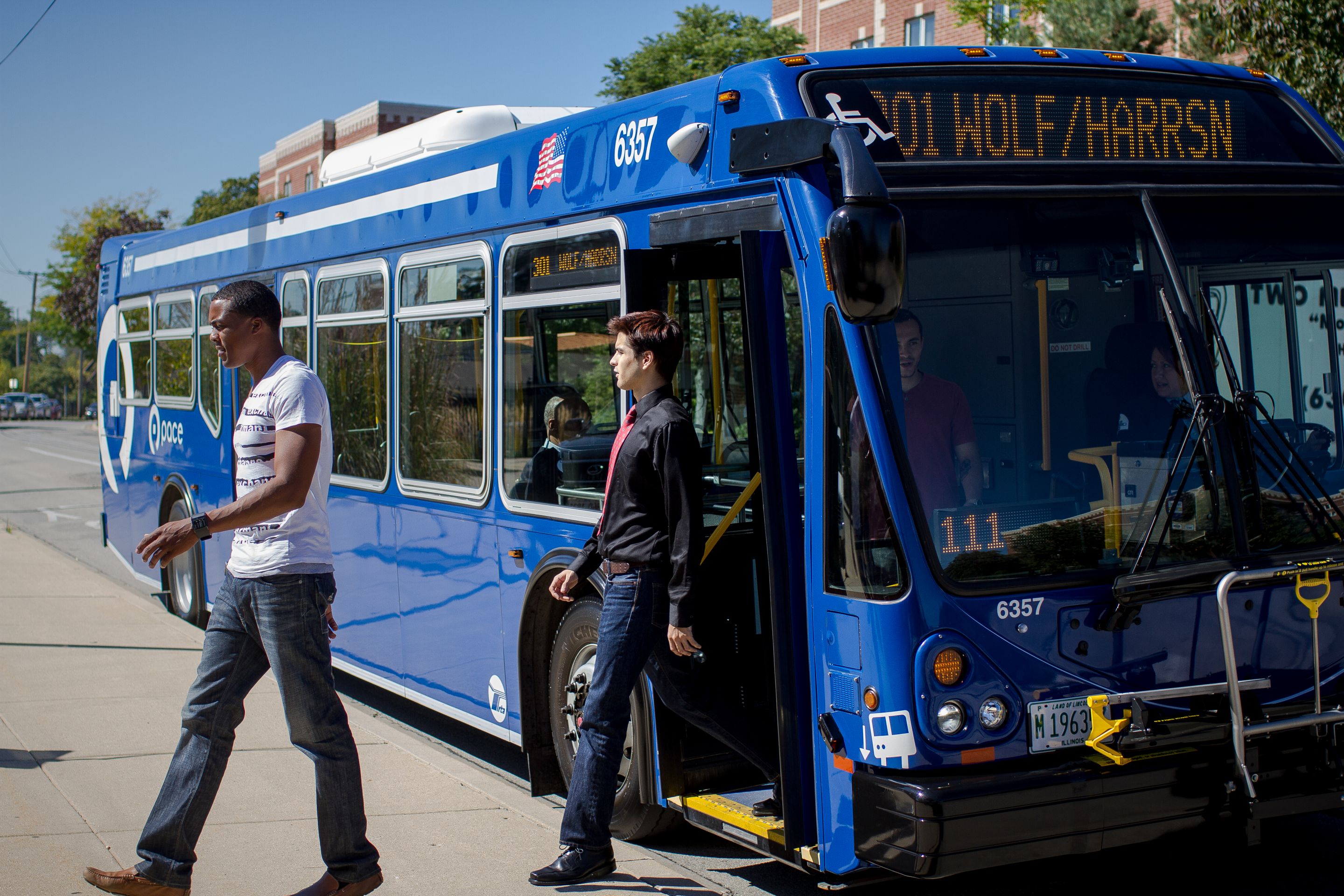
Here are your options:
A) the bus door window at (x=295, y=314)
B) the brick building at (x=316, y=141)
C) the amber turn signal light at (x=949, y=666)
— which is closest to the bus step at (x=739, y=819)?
the amber turn signal light at (x=949, y=666)

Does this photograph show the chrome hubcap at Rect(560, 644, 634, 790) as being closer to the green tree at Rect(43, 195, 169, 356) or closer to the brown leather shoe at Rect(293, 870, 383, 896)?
A: the brown leather shoe at Rect(293, 870, 383, 896)

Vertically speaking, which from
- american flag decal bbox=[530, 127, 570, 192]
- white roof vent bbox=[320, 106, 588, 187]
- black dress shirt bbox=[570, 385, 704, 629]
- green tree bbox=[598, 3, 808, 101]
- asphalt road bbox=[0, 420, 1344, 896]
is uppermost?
green tree bbox=[598, 3, 808, 101]

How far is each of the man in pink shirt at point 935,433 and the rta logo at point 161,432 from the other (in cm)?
794

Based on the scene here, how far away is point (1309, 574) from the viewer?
13.5ft

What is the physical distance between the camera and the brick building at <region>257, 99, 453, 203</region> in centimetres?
5097

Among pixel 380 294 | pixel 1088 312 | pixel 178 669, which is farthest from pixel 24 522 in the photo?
pixel 1088 312

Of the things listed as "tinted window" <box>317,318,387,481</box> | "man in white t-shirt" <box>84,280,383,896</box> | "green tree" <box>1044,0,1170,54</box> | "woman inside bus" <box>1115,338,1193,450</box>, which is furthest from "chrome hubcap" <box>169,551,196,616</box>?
"green tree" <box>1044,0,1170,54</box>

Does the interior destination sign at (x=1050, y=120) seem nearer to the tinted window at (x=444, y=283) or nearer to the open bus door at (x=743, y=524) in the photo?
the open bus door at (x=743, y=524)

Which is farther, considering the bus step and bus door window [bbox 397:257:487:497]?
bus door window [bbox 397:257:487:497]

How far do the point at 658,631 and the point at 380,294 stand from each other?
335cm

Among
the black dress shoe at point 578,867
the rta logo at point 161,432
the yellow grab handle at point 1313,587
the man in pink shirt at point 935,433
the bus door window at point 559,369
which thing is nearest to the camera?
the man in pink shirt at point 935,433

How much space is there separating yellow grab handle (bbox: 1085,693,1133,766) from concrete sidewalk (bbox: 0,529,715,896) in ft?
5.15

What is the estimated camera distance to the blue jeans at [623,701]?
4609 millimetres

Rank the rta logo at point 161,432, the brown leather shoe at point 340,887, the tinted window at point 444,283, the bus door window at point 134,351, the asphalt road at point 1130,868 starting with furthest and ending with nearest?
the bus door window at point 134,351 → the rta logo at point 161,432 → the tinted window at point 444,283 → the asphalt road at point 1130,868 → the brown leather shoe at point 340,887
